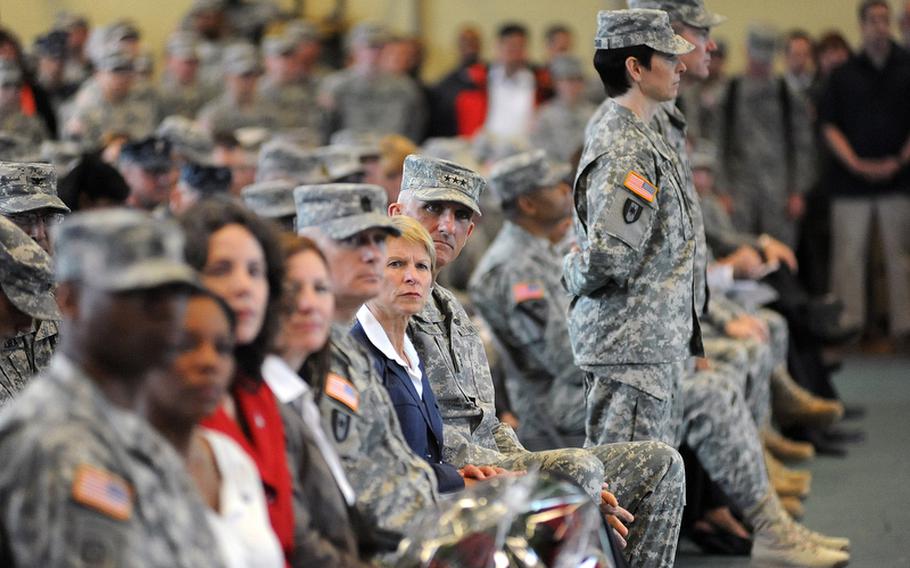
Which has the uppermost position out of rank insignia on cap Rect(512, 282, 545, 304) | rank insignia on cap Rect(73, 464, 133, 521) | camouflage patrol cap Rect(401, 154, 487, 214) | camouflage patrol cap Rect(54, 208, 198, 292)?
camouflage patrol cap Rect(54, 208, 198, 292)

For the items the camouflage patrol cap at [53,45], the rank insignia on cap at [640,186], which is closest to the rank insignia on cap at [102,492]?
the rank insignia on cap at [640,186]

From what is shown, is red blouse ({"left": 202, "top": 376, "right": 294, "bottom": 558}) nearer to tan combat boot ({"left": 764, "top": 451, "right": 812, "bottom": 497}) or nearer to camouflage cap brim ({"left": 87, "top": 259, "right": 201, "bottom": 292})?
camouflage cap brim ({"left": 87, "top": 259, "right": 201, "bottom": 292})

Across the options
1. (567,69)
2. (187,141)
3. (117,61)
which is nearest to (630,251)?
(187,141)

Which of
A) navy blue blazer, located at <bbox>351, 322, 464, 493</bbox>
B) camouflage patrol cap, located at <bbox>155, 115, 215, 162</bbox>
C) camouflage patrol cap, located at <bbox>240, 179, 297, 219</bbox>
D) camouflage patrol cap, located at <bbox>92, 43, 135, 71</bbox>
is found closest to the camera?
navy blue blazer, located at <bbox>351, 322, 464, 493</bbox>

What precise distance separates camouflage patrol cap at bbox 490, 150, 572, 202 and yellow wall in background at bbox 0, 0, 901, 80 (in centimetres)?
604

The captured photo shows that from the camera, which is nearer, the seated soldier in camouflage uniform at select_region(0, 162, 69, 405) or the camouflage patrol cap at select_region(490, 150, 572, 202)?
the seated soldier in camouflage uniform at select_region(0, 162, 69, 405)

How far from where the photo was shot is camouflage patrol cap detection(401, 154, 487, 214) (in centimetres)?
386

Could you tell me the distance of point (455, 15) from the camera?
12289 mm

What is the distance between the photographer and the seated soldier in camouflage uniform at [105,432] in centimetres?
186

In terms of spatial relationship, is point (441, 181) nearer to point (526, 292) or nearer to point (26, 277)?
point (526, 292)

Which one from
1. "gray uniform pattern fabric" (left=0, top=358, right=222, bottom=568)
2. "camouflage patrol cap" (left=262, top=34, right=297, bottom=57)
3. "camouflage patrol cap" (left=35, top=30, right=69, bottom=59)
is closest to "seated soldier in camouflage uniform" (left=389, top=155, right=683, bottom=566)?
"gray uniform pattern fabric" (left=0, top=358, right=222, bottom=568)

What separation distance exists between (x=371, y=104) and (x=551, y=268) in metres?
4.79

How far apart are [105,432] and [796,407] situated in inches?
196

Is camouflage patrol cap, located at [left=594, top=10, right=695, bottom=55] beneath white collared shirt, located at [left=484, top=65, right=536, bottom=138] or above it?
above
